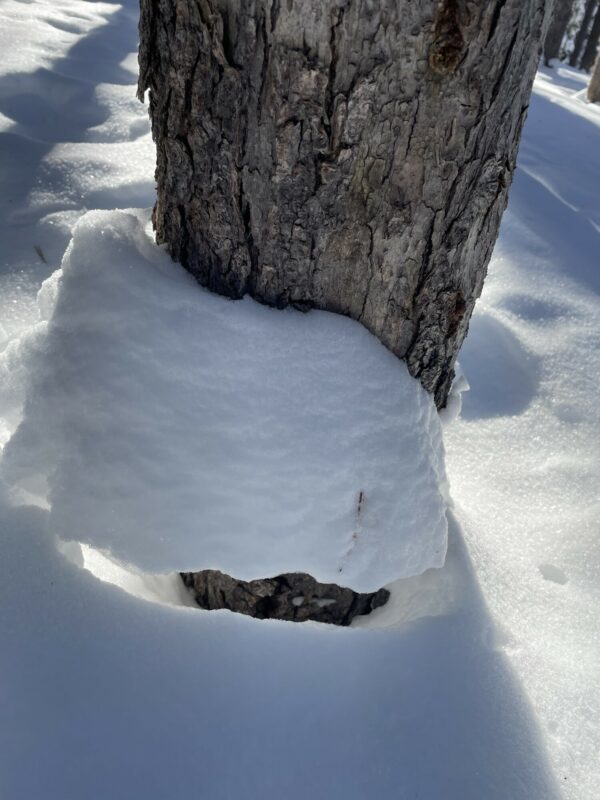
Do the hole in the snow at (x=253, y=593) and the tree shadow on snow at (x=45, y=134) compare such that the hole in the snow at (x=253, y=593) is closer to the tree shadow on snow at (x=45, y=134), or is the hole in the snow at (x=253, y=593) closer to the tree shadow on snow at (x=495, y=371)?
the tree shadow on snow at (x=495, y=371)

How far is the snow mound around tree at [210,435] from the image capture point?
38.6 inches

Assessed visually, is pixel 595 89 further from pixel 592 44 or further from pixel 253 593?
pixel 592 44

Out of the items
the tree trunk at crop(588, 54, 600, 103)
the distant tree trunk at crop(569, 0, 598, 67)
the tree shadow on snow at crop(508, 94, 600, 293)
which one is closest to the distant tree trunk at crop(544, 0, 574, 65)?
the tree trunk at crop(588, 54, 600, 103)

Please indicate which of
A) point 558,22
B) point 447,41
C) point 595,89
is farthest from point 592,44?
point 447,41

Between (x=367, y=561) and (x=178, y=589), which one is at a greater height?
(x=367, y=561)

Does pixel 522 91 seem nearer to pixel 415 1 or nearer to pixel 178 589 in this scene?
pixel 415 1

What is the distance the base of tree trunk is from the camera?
1251 millimetres

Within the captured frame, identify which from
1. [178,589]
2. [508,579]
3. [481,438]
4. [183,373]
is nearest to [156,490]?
[183,373]

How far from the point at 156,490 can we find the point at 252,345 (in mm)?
287

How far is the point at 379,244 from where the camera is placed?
1016mm

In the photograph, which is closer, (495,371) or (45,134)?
(495,371)

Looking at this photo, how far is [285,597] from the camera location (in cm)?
127

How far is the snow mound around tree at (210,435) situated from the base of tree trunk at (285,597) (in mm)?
263

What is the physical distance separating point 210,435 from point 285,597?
0.46 m
